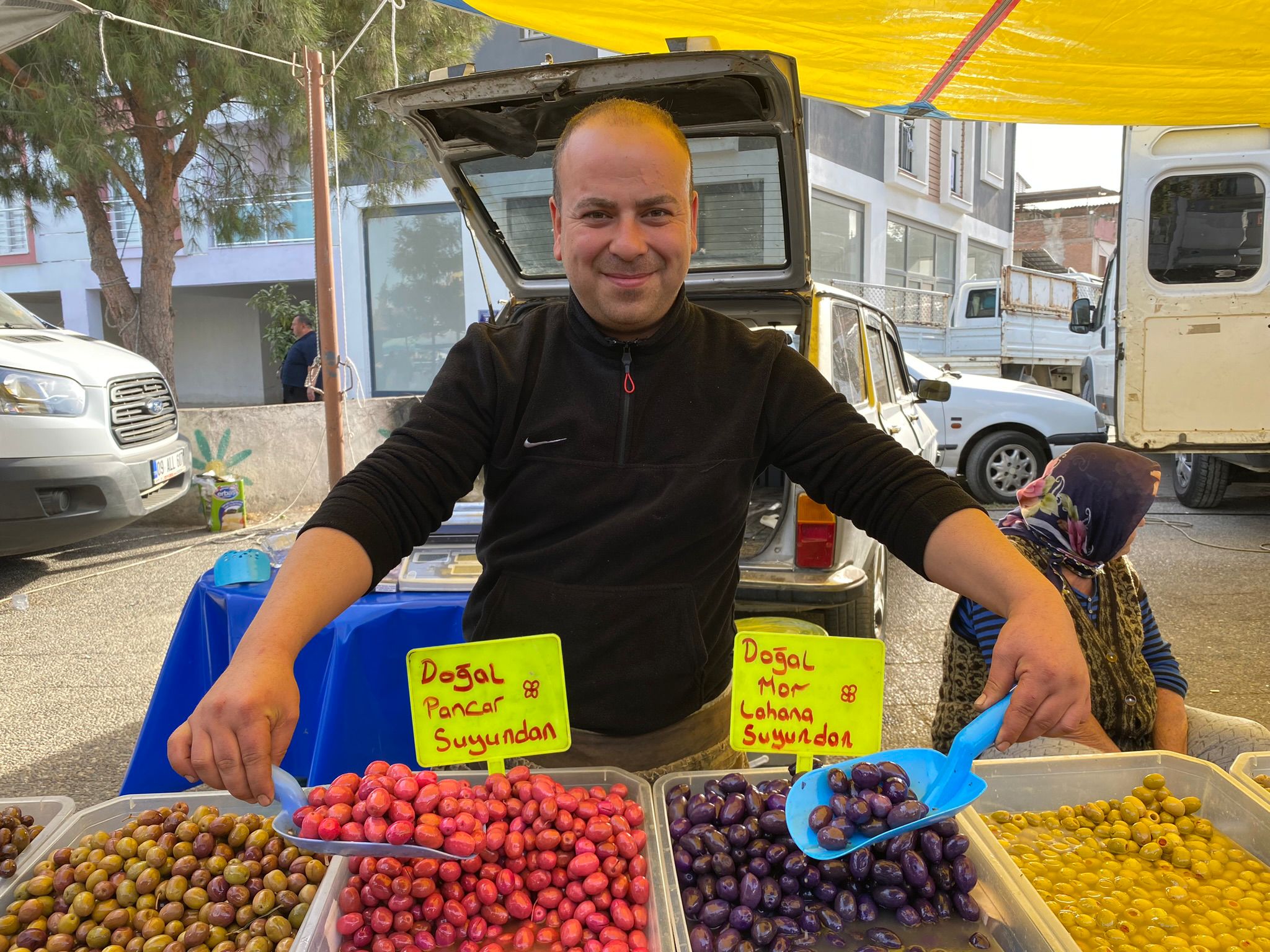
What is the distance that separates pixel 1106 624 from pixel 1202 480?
23.7 feet

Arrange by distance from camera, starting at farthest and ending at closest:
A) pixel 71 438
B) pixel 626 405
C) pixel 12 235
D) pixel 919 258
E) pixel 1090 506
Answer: pixel 919 258
pixel 12 235
pixel 71 438
pixel 1090 506
pixel 626 405

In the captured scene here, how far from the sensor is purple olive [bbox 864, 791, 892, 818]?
1.31 m

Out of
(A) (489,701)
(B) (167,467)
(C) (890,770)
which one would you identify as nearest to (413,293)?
(B) (167,467)

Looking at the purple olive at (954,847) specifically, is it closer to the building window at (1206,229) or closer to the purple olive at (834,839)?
the purple olive at (834,839)

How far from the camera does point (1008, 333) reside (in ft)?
42.5

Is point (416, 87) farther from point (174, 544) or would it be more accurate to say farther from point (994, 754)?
point (174, 544)

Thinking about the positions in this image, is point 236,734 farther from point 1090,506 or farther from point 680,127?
point 680,127

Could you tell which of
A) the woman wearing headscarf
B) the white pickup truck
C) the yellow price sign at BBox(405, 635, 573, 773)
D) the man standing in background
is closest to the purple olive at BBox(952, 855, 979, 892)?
the yellow price sign at BBox(405, 635, 573, 773)

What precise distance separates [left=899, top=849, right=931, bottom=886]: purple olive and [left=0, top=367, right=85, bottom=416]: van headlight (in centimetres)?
574

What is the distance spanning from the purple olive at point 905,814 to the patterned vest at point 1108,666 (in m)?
1.16

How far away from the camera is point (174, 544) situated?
7.14m

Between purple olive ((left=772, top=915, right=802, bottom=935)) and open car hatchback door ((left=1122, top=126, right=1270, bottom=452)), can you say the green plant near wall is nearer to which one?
open car hatchback door ((left=1122, top=126, right=1270, bottom=452))

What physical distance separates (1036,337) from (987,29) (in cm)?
1156

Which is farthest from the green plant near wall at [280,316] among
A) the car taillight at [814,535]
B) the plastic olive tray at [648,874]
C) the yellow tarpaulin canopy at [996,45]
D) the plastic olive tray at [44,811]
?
the plastic olive tray at [648,874]
